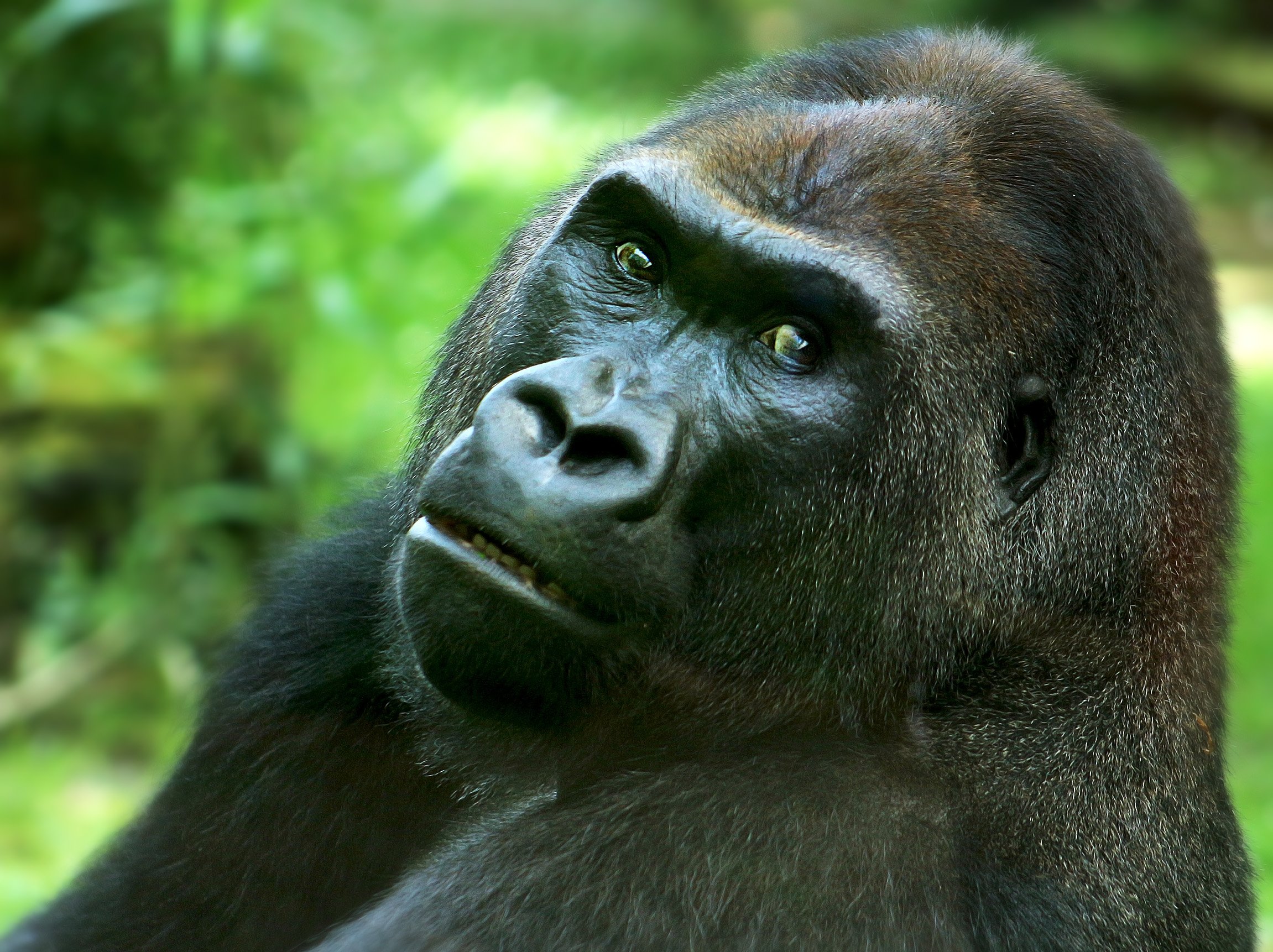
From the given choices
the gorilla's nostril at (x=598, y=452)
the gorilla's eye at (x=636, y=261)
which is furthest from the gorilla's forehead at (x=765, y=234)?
the gorilla's nostril at (x=598, y=452)

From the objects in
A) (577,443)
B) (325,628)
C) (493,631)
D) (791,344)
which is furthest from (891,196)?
(325,628)

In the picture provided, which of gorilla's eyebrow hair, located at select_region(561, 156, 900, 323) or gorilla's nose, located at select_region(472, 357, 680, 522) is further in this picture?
gorilla's eyebrow hair, located at select_region(561, 156, 900, 323)

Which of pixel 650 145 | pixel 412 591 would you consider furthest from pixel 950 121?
pixel 412 591

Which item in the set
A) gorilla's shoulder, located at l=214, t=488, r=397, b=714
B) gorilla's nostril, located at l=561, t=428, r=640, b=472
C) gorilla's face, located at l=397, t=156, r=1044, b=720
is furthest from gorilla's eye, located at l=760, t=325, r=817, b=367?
gorilla's shoulder, located at l=214, t=488, r=397, b=714

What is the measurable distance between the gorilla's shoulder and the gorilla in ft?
0.60

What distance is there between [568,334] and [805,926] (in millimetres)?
1366

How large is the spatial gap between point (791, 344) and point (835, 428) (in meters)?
0.21

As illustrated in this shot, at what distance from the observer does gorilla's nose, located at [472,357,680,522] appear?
A: 3125 millimetres

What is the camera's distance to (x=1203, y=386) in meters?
3.69

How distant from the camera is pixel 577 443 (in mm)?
3156

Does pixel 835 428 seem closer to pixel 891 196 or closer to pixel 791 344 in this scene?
pixel 791 344

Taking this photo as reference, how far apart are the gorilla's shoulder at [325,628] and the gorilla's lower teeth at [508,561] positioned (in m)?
0.72

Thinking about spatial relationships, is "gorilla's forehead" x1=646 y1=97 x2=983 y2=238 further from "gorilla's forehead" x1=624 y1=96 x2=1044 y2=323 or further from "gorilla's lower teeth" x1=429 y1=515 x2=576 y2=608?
"gorilla's lower teeth" x1=429 y1=515 x2=576 y2=608

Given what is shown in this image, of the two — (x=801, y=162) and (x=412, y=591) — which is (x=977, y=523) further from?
(x=412, y=591)
